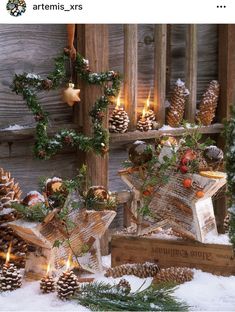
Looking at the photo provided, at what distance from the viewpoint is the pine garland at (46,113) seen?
229 cm

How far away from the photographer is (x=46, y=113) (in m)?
2.33

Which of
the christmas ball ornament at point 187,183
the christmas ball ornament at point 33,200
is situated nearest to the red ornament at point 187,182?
the christmas ball ornament at point 187,183

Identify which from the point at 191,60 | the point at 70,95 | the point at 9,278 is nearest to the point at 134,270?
the point at 9,278

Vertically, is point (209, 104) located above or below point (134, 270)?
above

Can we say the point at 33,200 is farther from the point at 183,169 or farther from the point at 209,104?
the point at 209,104

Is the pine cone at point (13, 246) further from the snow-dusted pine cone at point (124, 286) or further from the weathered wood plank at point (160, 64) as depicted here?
the weathered wood plank at point (160, 64)

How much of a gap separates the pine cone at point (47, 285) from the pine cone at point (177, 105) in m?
0.96

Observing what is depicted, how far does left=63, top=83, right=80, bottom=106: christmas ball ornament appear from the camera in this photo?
2385 mm

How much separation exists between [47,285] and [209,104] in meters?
1.14

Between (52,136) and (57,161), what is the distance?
135 millimetres

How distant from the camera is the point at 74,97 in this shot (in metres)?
2.39

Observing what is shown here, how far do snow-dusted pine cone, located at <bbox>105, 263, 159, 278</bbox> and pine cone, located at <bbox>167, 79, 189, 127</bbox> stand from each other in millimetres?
738

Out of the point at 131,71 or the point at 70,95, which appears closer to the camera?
the point at 70,95
